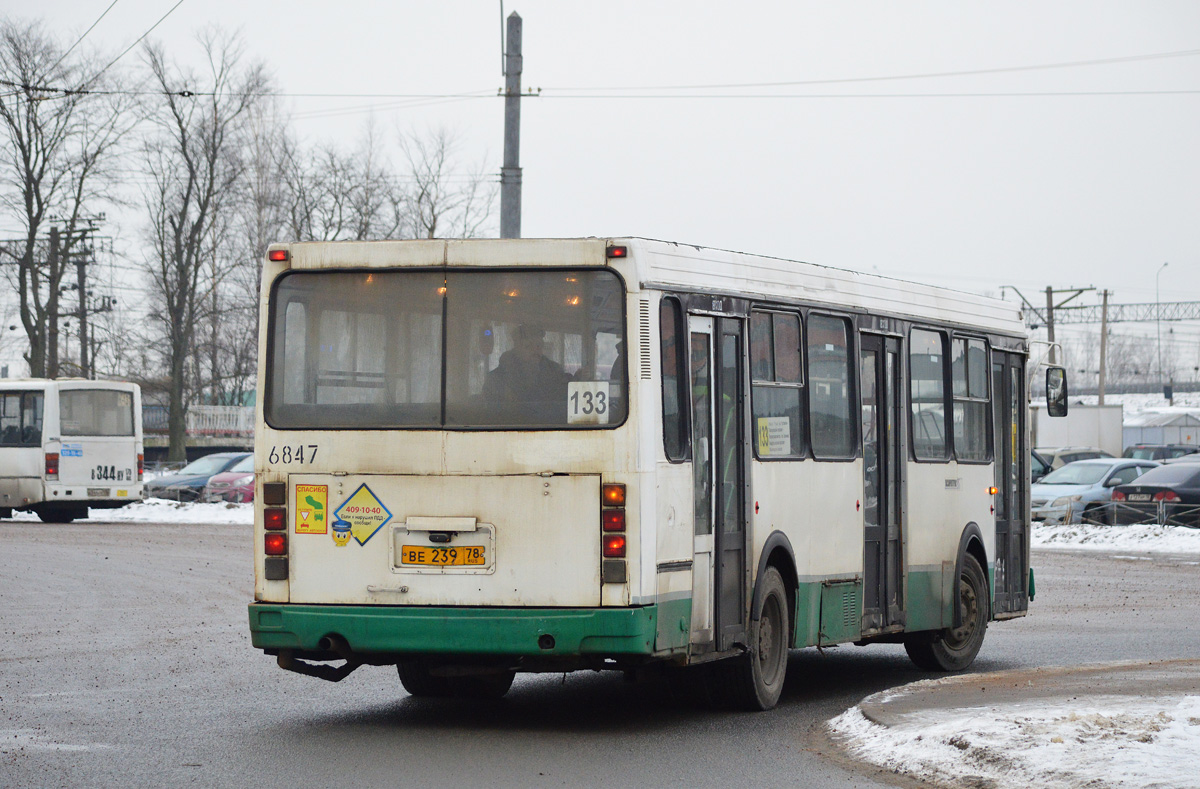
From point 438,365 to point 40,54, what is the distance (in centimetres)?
4474

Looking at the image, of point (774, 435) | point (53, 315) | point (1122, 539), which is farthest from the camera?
point (53, 315)

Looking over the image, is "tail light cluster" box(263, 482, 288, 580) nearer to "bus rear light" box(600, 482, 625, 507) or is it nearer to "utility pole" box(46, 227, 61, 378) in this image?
"bus rear light" box(600, 482, 625, 507)

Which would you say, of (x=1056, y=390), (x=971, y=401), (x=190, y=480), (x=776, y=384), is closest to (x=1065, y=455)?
(x=190, y=480)

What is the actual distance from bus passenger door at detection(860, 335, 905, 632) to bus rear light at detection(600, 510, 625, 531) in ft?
10.6

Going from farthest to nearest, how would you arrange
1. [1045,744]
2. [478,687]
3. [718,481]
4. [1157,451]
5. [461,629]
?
1. [1157,451]
2. [478,687]
3. [718,481]
4. [461,629]
5. [1045,744]

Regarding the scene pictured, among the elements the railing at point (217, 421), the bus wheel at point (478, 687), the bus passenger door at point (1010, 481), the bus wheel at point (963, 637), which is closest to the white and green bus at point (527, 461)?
the bus wheel at point (478, 687)

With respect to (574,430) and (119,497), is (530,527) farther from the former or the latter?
(119,497)

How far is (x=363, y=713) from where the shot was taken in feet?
33.9

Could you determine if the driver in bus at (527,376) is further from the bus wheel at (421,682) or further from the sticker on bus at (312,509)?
the bus wheel at (421,682)

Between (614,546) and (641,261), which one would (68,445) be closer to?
(641,261)

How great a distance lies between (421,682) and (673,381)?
2903mm

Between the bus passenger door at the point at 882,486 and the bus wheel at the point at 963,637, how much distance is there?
0.94 meters

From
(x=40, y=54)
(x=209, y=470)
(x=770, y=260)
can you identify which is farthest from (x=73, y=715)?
(x=40, y=54)

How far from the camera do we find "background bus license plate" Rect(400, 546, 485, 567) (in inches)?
365
